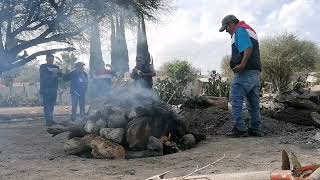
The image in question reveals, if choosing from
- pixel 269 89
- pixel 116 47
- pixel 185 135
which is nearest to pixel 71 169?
pixel 185 135

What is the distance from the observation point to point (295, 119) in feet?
24.2

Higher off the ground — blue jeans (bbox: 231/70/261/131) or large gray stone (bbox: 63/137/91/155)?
blue jeans (bbox: 231/70/261/131)

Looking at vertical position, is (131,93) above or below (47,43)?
below

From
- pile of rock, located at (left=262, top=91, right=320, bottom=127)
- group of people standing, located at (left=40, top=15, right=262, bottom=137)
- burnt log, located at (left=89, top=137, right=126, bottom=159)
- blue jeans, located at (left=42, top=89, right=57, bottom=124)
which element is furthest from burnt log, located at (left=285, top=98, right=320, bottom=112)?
blue jeans, located at (left=42, top=89, right=57, bottom=124)

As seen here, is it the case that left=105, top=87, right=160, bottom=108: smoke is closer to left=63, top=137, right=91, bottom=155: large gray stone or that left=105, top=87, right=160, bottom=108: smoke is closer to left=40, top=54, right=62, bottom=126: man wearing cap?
left=63, top=137, right=91, bottom=155: large gray stone

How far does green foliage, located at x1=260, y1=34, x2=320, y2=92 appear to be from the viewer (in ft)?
80.6

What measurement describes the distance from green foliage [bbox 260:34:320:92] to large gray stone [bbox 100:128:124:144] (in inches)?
733

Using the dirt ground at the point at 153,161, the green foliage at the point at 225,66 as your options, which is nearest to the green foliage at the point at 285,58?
the green foliage at the point at 225,66

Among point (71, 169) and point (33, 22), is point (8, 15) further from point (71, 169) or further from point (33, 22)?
point (71, 169)

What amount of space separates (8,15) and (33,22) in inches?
43.2

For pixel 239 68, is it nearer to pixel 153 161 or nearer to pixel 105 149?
pixel 153 161

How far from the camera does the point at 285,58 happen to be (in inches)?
998

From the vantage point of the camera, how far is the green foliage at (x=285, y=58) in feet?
80.6

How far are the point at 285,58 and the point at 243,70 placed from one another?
66.4 ft
